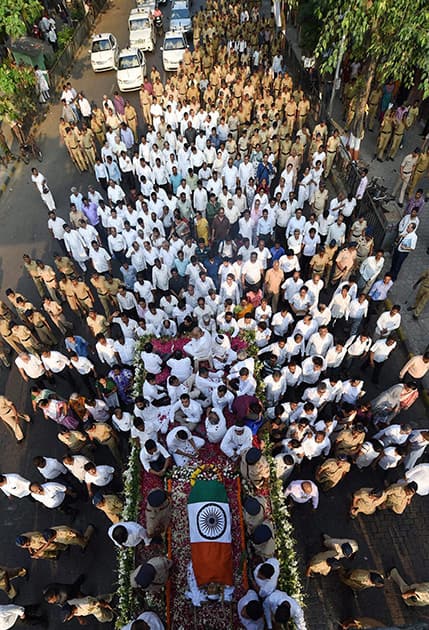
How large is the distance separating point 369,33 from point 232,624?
39.9 feet

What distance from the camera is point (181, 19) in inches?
853

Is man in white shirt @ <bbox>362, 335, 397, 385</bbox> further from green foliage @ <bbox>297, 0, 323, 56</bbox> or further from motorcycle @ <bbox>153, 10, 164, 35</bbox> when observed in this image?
motorcycle @ <bbox>153, 10, 164, 35</bbox>

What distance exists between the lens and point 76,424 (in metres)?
7.43

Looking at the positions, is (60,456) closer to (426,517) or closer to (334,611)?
(334,611)

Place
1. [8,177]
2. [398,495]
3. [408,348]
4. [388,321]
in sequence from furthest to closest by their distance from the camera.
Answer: [8,177] → [408,348] → [388,321] → [398,495]

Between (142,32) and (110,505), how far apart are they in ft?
71.9

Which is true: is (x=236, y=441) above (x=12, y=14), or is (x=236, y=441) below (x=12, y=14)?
below

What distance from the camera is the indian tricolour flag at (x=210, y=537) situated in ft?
17.2

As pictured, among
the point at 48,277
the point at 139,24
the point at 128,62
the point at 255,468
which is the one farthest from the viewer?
the point at 139,24

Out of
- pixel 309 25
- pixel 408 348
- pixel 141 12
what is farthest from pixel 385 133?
pixel 141 12

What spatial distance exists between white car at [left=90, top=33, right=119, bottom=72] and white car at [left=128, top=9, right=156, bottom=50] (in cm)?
132

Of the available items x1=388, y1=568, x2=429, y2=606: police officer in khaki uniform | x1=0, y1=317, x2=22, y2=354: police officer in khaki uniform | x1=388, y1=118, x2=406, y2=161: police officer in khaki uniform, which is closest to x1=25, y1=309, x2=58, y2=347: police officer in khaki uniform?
x1=0, y1=317, x2=22, y2=354: police officer in khaki uniform

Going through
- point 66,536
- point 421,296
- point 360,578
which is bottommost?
point 360,578

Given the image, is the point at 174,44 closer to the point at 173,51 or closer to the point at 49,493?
the point at 173,51
